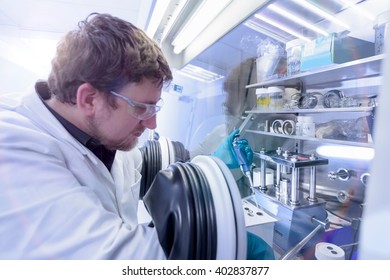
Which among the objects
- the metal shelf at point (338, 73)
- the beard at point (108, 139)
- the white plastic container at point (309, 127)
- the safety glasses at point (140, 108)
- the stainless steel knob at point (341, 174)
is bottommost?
the stainless steel knob at point (341, 174)

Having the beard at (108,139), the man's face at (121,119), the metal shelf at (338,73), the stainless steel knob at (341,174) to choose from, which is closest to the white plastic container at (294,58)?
the metal shelf at (338,73)

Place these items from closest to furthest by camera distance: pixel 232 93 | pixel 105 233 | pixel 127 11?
pixel 105 233 < pixel 127 11 < pixel 232 93

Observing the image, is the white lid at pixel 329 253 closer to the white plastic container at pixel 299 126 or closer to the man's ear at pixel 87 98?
the white plastic container at pixel 299 126

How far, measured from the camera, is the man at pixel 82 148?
1.47 feet

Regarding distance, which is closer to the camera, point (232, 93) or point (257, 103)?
point (257, 103)

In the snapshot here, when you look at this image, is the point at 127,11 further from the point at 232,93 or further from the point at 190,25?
the point at 232,93

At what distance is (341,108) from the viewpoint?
0.96m

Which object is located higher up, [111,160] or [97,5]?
[97,5]

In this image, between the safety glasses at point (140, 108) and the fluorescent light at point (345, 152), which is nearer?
the safety glasses at point (140, 108)

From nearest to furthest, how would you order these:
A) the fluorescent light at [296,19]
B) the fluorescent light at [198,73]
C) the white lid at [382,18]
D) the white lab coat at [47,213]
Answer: the white lab coat at [47,213] → the white lid at [382,18] → the fluorescent light at [296,19] → the fluorescent light at [198,73]

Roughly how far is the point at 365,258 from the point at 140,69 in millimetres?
781

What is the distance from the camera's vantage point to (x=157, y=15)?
4.52 ft
